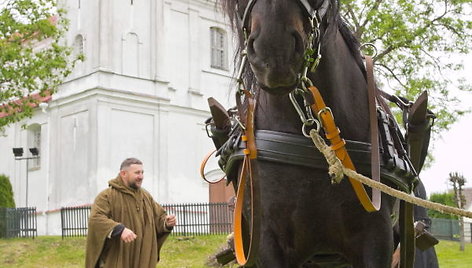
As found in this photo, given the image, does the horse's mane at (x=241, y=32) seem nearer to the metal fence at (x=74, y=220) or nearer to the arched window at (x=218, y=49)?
the metal fence at (x=74, y=220)

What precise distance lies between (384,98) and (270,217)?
1229mm

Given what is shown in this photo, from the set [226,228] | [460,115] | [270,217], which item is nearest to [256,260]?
[270,217]

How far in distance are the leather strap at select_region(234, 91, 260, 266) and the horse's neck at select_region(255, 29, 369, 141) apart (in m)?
0.09

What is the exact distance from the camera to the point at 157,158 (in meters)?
28.6

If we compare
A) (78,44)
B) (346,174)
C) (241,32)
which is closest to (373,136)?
(346,174)

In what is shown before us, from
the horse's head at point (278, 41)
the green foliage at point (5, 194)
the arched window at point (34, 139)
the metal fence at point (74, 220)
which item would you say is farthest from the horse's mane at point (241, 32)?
the arched window at point (34, 139)

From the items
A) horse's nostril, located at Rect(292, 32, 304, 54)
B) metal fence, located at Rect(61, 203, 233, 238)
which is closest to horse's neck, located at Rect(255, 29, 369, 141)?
horse's nostril, located at Rect(292, 32, 304, 54)

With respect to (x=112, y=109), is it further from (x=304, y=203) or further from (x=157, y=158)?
(x=304, y=203)

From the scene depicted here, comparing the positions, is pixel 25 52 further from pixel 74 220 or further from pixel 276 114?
pixel 276 114

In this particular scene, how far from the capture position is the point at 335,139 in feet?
10.7

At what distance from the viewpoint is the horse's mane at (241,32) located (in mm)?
3111

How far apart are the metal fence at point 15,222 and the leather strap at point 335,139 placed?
77.0ft

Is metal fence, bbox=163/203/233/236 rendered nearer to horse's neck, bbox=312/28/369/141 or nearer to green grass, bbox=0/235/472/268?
green grass, bbox=0/235/472/268

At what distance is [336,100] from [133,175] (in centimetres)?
667
